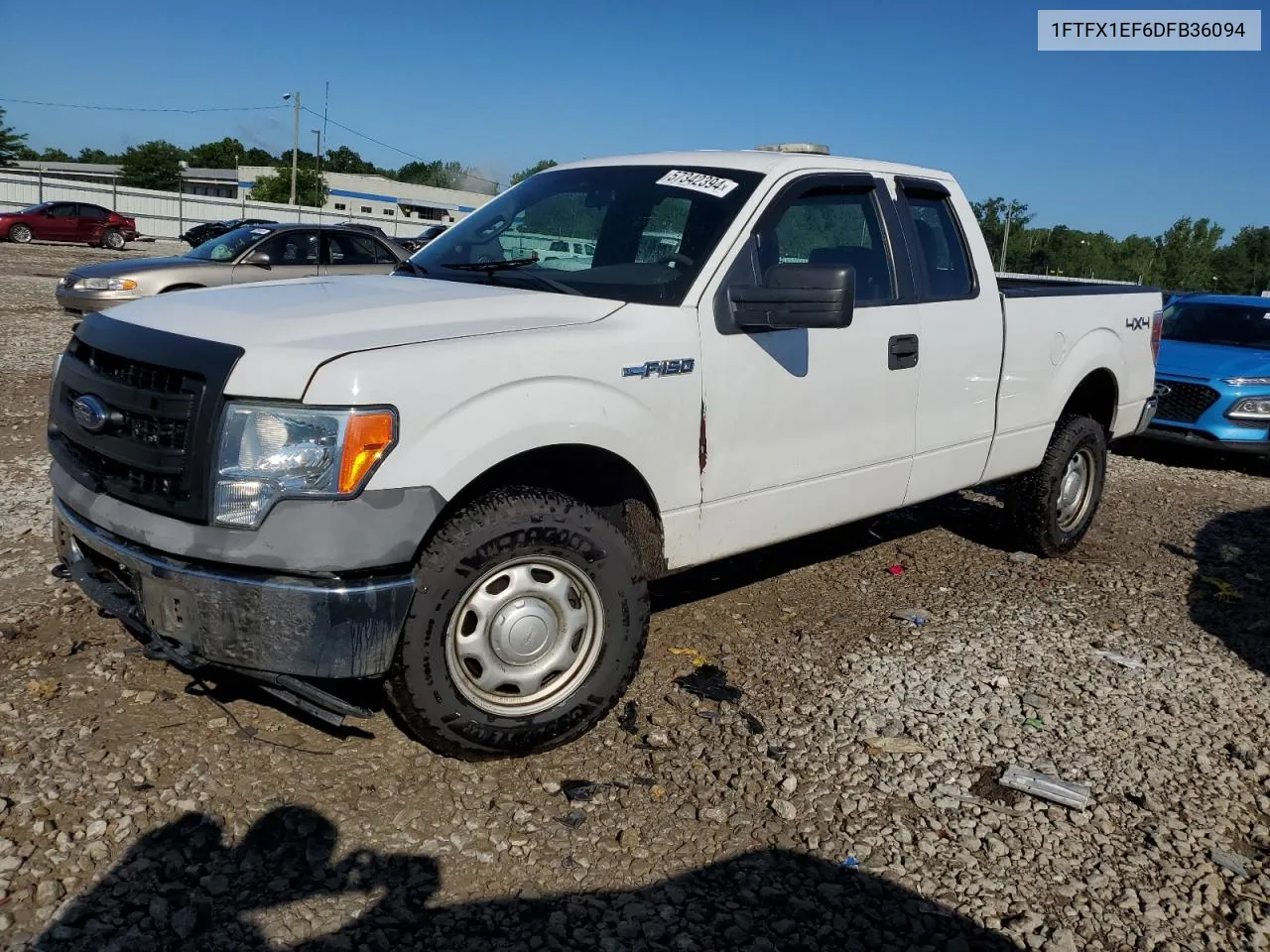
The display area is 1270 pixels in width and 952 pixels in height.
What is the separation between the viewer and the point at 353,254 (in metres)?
13.9

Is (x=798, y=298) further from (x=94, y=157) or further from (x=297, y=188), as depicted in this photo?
(x=94, y=157)

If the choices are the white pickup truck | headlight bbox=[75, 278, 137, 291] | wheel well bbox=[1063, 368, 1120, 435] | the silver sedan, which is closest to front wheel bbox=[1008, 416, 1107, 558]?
wheel well bbox=[1063, 368, 1120, 435]

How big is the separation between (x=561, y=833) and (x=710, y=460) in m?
1.41

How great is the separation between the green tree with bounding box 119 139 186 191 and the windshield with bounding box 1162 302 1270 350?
91.9 m

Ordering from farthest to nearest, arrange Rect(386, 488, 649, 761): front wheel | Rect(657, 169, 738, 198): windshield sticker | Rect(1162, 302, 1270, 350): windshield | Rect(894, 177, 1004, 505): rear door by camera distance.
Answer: Rect(1162, 302, 1270, 350): windshield < Rect(894, 177, 1004, 505): rear door < Rect(657, 169, 738, 198): windshield sticker < Rect(386, 488, 649, 761): front wheel

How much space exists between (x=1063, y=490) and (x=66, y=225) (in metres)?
34.1

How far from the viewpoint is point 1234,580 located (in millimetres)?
6141

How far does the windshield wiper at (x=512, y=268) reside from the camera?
4020mm

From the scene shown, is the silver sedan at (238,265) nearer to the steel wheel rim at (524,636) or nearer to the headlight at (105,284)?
the headlight at (105,284)

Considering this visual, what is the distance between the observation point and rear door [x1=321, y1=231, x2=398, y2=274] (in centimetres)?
1352

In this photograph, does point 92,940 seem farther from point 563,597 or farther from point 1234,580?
point 1234,580

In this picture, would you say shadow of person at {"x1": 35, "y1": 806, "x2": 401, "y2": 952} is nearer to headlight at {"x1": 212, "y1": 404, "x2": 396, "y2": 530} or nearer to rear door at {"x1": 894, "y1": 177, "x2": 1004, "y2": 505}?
headlight at {"x1": 212, "y1": 404, "x2": 396, "y2": 530}

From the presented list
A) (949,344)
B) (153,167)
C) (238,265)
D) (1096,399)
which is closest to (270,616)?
(949,344)

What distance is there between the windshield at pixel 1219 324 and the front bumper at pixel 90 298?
37.9ft
